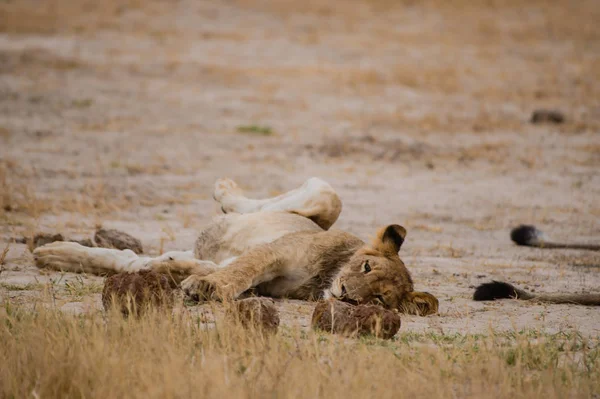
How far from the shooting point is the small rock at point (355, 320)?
4801mm

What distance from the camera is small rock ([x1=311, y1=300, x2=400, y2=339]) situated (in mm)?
4801

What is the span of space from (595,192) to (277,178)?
14.0ft

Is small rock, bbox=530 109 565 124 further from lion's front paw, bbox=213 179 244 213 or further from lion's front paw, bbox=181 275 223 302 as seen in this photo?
lion's front paw, bbox=181 275 223 302

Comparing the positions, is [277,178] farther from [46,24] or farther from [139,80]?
[46,24]

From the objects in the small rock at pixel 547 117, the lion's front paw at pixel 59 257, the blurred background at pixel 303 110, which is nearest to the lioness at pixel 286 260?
the lion's front paw at pixel 59 257

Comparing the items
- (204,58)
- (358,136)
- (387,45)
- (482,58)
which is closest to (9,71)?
(204,58)

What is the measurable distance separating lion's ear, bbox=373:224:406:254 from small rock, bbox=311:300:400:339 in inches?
35.9

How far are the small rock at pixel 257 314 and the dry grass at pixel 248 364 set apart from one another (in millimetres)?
66

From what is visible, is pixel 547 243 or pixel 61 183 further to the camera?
pixel 61 183

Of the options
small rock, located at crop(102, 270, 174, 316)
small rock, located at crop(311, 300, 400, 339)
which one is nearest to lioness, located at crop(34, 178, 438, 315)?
small rock, located at crop(102, 270, 174, 316)

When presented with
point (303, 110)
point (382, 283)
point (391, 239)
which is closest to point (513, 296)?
point (391, 239)

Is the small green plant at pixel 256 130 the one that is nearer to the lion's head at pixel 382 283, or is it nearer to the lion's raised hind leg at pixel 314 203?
the lion's raised hind leg at pixel 314 203

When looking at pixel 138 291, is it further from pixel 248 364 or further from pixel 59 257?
pixel 59 257

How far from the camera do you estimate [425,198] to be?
11461 millimetres
